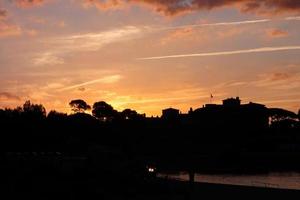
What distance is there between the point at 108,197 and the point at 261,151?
13451 centimetres

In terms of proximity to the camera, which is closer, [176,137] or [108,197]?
[108,197]

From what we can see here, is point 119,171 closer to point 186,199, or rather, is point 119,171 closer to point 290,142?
point 186,199

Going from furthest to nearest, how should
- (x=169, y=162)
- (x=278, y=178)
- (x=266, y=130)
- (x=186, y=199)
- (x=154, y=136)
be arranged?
(x=266, y=130), (x=154, y=136), (x=169, y=162), (x=278, y=178), (x=186, y=199)

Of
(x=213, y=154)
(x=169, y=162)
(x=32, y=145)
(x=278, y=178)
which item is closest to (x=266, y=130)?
(x=213, y=154)

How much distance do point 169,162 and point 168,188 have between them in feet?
346

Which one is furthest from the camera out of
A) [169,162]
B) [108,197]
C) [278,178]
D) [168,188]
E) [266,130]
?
[266,130]

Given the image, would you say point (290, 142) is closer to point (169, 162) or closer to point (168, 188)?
point (169, 162)

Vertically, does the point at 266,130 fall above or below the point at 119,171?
above

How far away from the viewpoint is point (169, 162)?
464ft

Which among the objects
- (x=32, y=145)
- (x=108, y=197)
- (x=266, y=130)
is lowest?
(x=108, y=197)

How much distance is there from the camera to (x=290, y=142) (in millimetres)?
177375

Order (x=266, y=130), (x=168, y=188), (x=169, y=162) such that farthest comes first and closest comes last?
(x=266, y=130) < (x=169, y=162) < (x=168, y=188)

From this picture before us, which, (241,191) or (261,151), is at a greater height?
(261,151)

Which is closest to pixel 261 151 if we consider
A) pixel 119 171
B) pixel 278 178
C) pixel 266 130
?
pixel 266 130
